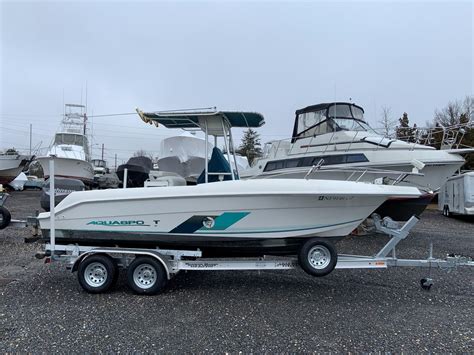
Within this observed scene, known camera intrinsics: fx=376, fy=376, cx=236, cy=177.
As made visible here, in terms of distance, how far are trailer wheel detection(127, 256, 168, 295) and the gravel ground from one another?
11 cm

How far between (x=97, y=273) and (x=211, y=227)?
4.76 ft

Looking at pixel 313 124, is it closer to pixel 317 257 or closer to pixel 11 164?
pixel 317 257

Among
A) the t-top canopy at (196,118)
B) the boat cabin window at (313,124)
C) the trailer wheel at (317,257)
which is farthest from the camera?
the boat cabin window at (313,124)

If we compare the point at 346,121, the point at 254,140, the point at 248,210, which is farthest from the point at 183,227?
the point at 254,140

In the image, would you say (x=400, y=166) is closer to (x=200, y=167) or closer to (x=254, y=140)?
(x=200, y=167)

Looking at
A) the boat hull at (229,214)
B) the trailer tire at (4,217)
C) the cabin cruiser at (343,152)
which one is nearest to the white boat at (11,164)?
the cabin cruiser at (343,152)

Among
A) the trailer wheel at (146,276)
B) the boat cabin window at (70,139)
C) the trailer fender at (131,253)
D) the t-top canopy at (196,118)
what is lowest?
the trailer wheel at (146,276)

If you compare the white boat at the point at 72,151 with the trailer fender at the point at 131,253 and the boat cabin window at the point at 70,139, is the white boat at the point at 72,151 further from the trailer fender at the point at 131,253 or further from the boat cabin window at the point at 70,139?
the trailer fender at the point at 131,253

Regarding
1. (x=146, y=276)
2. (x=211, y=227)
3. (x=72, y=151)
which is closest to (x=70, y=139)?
(x=72, y=151)

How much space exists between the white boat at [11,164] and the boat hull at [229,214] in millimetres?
15867

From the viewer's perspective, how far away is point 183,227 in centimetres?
426

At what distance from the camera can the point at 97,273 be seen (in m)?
4.37

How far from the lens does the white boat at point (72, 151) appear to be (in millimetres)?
18750

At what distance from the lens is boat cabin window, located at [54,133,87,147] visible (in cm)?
2152
